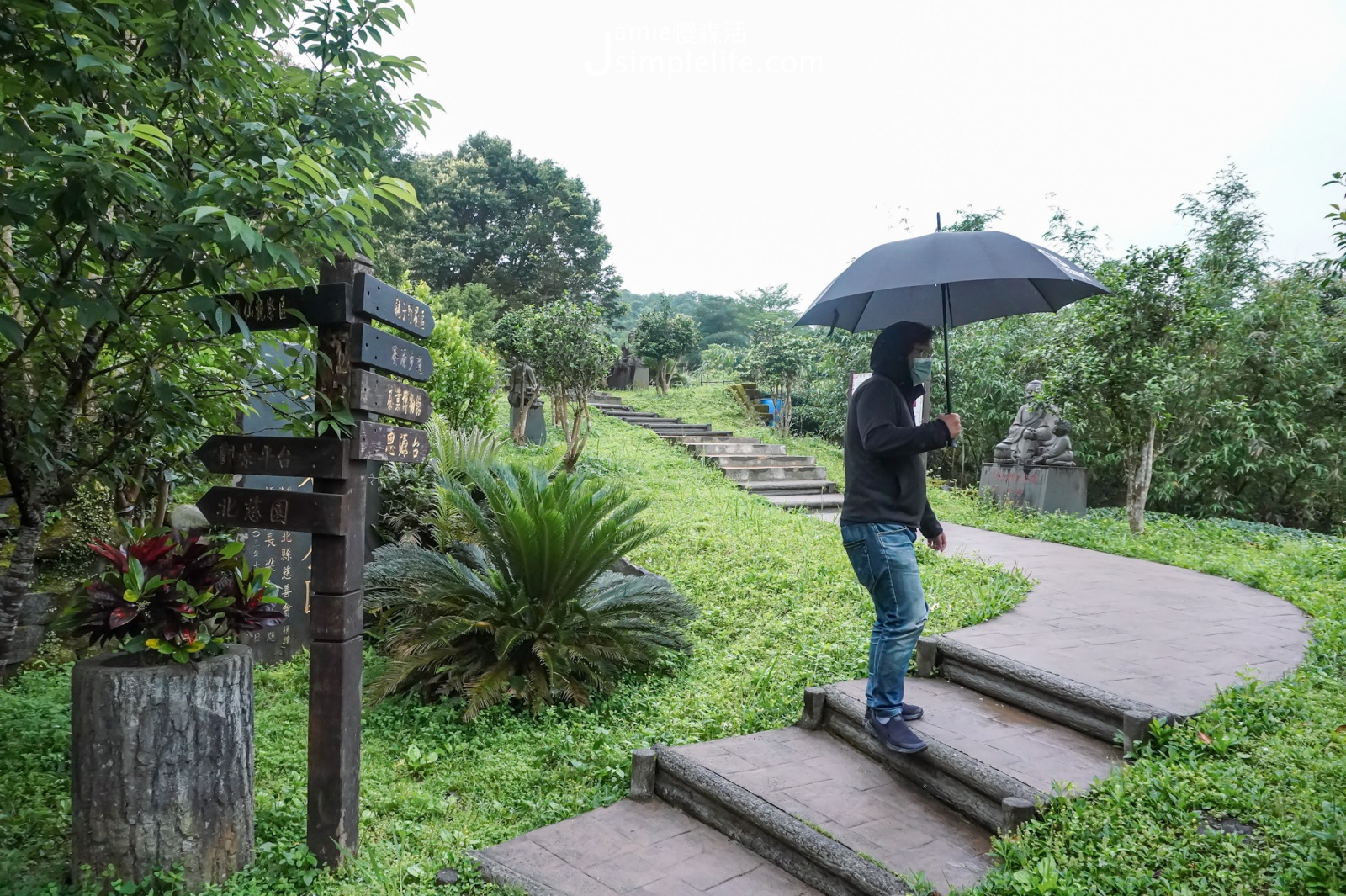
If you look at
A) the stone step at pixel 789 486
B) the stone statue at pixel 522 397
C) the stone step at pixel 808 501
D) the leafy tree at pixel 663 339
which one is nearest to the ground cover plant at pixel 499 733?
the stone step at pixel 808 501

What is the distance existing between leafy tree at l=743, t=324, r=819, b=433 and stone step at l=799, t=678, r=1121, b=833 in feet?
36.3

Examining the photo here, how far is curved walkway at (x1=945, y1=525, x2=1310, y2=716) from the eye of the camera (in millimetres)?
3971

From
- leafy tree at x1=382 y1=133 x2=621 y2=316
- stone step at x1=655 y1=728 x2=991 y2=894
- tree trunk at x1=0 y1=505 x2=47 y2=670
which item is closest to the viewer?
stone step at x1=655 y1=728 x2=991 y2=894

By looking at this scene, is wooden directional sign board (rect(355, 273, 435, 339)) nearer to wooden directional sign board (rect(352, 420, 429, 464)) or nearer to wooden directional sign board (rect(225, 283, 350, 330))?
wooden directional sign board (rect(225, 283, 350, 330))

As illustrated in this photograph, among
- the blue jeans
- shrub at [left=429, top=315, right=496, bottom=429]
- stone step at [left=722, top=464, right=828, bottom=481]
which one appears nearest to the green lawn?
the blue jeans

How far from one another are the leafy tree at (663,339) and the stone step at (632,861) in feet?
60.2

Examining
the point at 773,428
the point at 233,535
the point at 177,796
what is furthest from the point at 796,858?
the point at 773,428

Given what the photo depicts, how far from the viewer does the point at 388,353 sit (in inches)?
123

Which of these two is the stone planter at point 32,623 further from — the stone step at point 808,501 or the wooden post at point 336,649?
the stone step at point 808,501

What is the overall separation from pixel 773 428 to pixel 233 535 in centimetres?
1214

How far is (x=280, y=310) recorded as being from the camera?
3035mm

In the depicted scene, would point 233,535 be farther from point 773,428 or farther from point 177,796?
point 773,428

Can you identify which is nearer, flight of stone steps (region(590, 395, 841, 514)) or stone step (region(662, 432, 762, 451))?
flight of stone steps (region(590, 395, 841, 514))

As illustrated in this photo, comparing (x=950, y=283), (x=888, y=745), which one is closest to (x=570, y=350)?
(x=950, y=283)
